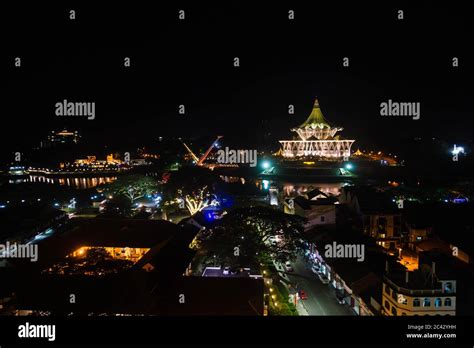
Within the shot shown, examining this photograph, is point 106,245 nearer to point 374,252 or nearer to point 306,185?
point 374,252

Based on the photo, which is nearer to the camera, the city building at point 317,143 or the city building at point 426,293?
the city building at point 426,293

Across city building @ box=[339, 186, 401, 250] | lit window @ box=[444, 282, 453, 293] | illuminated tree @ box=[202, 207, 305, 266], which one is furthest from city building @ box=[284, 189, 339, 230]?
lit window @ box=[444, 282, 453, 293]

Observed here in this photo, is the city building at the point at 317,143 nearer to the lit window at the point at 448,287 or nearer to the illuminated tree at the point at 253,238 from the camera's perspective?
the illuminated tree at the point at 253,238

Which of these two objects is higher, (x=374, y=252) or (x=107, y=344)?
(x=107, y=344)

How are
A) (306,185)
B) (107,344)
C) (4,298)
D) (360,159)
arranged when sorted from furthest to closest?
(360,159), (306,185), (4,298), (107,344)

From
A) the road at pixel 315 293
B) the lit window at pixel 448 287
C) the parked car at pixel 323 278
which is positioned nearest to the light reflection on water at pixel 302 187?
the road at pixel 315 293

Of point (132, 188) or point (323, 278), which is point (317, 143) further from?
point (323, 278)

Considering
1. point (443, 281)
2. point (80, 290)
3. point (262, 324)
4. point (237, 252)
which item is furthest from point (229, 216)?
point (262, 324)
